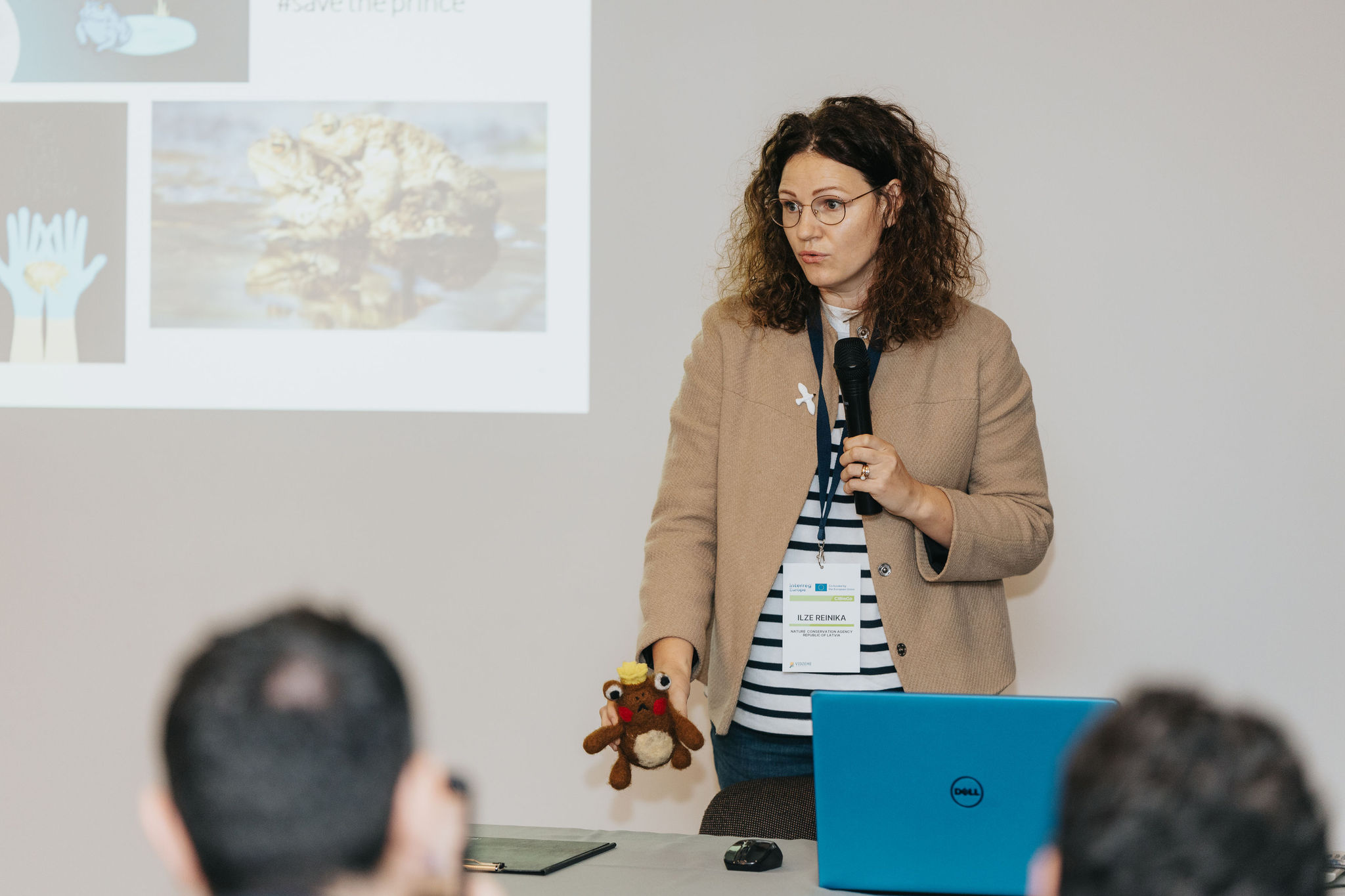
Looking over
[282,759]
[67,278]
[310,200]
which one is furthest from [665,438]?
[282,759]

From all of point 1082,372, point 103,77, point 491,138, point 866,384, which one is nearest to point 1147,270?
point 1082,372

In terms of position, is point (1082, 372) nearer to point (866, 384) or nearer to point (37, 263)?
point (866, 384)

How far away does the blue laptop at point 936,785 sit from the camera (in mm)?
1295

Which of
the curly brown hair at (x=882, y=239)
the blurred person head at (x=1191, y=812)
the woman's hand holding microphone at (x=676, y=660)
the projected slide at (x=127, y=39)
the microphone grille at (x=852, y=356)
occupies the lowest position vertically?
the woman's hand holding microphone at (x=676, y=660)

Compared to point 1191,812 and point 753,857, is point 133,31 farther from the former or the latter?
point 1191,812

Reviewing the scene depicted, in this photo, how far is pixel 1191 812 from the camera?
0.52 meters

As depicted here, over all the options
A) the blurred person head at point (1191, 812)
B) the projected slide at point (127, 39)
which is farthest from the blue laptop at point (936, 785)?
the projected slide at point (127, 39)

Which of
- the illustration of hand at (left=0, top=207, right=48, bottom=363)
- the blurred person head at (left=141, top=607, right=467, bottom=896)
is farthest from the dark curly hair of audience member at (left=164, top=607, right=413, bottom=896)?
the illustration of hand at (left=0, top=207, right=48, bottom=363)

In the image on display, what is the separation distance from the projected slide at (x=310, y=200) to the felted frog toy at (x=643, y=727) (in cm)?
147

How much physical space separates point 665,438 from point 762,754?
46.5 inches

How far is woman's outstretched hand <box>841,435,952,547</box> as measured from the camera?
1812mm

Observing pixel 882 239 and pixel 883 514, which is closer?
pixel 883 514

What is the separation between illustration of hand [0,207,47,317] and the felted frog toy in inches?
87.6

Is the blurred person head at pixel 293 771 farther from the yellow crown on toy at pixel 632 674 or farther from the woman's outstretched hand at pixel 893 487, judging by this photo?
the woman's outstretched hand at pixel 893 487
